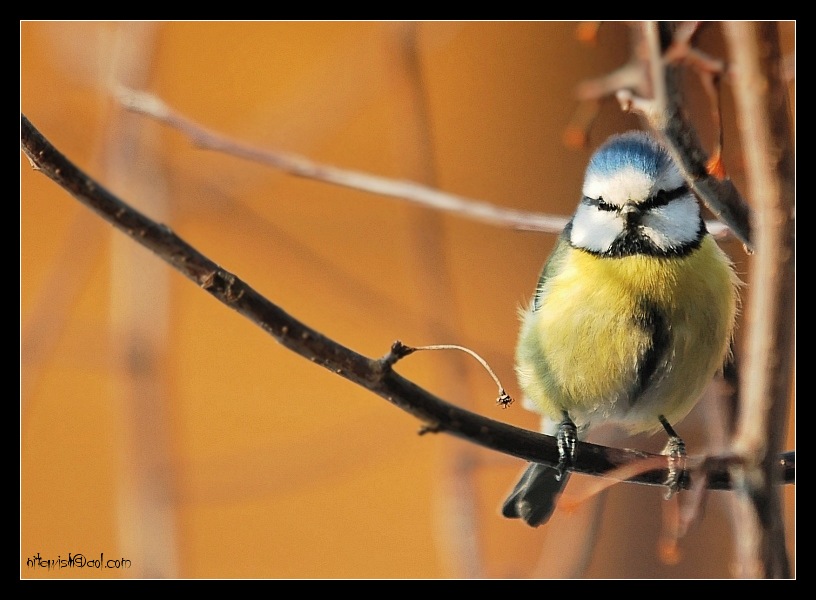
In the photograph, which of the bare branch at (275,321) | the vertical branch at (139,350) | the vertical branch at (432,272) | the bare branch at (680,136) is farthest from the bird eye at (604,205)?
the vertical branch at (139,350)

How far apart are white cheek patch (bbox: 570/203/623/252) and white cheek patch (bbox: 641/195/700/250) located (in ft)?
0.14

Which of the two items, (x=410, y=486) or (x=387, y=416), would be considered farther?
(x=410, y=486)

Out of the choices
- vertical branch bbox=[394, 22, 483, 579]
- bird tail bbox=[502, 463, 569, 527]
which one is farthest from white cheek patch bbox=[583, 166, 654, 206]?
bird tail bbox=[502, 463, 569, 527]

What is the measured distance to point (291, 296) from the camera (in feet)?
5.82

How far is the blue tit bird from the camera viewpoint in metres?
1.15

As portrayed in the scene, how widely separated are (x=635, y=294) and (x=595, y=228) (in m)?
0.12

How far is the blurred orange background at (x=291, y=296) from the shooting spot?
1.19 meters

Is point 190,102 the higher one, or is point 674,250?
point 190,102

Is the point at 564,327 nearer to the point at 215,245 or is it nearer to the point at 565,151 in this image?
the point at 215,245

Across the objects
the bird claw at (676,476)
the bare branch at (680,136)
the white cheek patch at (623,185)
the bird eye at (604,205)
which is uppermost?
the white cheek patch at (623,185)

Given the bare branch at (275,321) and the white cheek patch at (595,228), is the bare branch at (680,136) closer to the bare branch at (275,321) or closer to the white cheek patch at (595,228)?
the bare branch at (275,321)

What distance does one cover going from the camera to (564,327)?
117cm

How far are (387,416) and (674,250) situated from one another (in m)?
0.56
